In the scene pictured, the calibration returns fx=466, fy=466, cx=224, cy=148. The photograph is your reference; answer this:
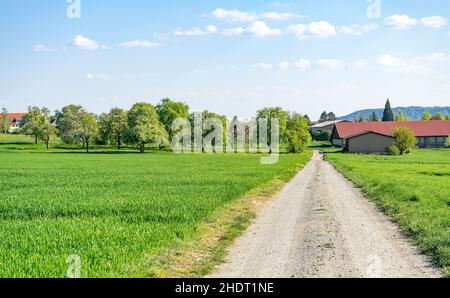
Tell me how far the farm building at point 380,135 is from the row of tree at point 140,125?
10.6 metres

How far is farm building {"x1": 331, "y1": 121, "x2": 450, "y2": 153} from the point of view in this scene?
100m

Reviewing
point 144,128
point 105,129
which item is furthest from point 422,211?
point 105,129

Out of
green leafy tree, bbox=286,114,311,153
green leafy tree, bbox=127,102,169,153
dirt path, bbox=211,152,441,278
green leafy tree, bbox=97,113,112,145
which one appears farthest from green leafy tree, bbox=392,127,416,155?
dirt path, bbox=211,152,441,278

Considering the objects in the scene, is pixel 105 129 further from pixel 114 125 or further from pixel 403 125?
pixel 403 125

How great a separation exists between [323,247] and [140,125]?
89.1 meters

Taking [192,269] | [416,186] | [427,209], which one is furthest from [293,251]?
[416,186]

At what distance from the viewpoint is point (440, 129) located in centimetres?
11650

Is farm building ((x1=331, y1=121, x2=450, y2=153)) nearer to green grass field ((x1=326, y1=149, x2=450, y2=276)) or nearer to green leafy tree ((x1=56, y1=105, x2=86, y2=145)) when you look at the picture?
green leafy tree ((x1=56, y1=105, x2=86, y2=145))

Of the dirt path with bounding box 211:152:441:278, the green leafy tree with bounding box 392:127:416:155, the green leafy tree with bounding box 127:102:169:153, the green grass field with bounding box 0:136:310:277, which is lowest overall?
the dirt path with bounding box 211:152:441:278

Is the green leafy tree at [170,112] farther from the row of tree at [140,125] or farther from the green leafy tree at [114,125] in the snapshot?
the green leafy tree at [114,125]

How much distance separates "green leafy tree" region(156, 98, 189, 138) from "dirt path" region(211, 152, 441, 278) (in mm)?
94629

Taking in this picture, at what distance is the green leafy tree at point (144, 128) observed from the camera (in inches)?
3853
